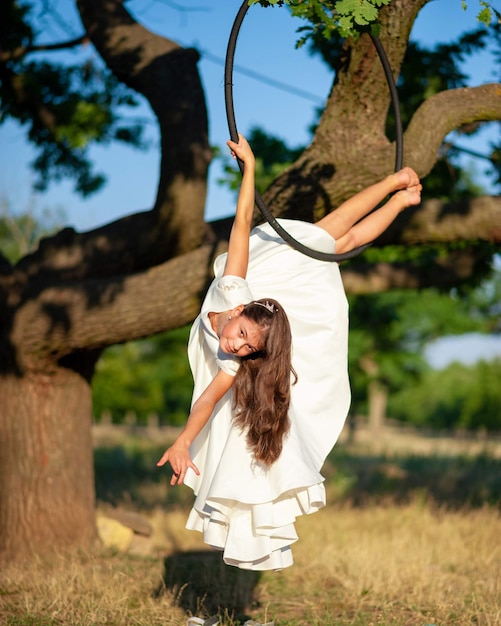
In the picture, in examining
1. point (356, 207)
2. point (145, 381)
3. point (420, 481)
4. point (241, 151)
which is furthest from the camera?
point (145, 381)

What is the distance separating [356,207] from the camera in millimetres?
4539

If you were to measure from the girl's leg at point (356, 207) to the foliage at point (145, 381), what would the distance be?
21848 mm

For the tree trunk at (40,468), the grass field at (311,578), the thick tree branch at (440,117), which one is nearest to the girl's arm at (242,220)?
→ the grass field at (311,578)

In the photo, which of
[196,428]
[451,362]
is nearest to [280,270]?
[196,428]

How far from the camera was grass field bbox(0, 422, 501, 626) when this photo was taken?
5.13 m

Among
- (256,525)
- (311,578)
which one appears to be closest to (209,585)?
(311,578)

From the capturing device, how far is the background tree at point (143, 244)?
5875mm

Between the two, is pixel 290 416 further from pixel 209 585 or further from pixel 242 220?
pixel 209 585

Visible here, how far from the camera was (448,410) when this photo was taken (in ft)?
135

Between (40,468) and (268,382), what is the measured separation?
3.68 meters

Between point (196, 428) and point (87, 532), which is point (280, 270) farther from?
point (87, 532)

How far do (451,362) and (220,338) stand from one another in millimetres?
49013

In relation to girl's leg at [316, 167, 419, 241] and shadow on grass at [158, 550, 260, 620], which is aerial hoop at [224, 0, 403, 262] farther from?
shadow on grass at [158, 550, 260, 620]

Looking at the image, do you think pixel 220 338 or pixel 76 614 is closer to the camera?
pixel 220 338
